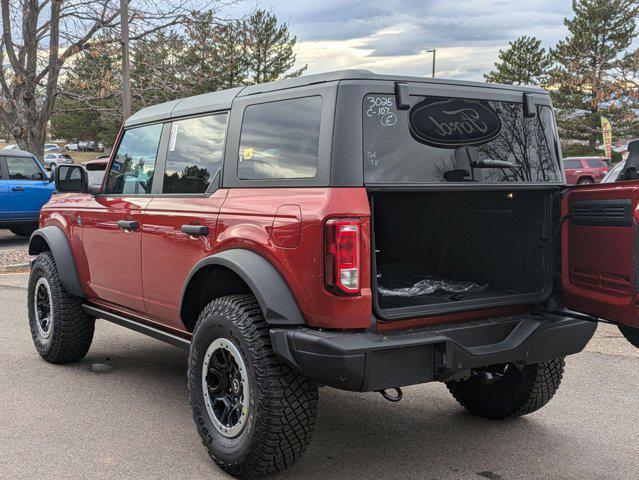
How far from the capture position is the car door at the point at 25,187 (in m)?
13.9

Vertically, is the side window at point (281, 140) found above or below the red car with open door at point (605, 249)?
above

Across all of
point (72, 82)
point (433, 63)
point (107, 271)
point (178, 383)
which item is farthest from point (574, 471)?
point (433, 63)

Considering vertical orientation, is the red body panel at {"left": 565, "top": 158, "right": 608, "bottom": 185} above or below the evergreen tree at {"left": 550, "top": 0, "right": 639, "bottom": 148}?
below

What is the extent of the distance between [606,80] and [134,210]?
18.6 m

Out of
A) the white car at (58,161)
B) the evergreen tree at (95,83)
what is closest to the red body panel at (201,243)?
the white car at (58,161)

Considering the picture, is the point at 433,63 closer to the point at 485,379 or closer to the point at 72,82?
the point at 72,82

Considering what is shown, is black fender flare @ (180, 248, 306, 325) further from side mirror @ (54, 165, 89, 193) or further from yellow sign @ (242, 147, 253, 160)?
side mirror @ (54, 165, 89, 193)

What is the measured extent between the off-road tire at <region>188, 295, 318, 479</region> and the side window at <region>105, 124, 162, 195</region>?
1.54m

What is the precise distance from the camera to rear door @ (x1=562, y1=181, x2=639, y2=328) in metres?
3.29

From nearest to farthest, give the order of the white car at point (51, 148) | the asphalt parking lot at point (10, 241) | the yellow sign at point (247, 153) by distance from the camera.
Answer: the yellow sign at point (247, 153), the asphalt parking lot at point (10, 241), the white car at point (51, 148)

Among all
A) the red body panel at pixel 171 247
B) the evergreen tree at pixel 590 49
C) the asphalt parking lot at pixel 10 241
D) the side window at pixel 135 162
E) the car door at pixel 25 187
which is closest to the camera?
the red body panel at pixel 171 247

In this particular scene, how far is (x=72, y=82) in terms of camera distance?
56.7 feet

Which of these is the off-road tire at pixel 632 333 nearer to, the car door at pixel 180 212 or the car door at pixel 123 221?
the car door at pixel 180 212

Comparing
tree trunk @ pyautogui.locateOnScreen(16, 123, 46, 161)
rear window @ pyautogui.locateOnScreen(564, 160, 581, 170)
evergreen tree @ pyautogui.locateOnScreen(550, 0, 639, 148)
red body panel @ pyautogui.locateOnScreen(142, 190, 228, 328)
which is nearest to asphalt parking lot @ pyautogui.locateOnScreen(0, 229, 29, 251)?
tree trunk @ pyautogui.locateOnScreen(16, 123, 46, 161)
